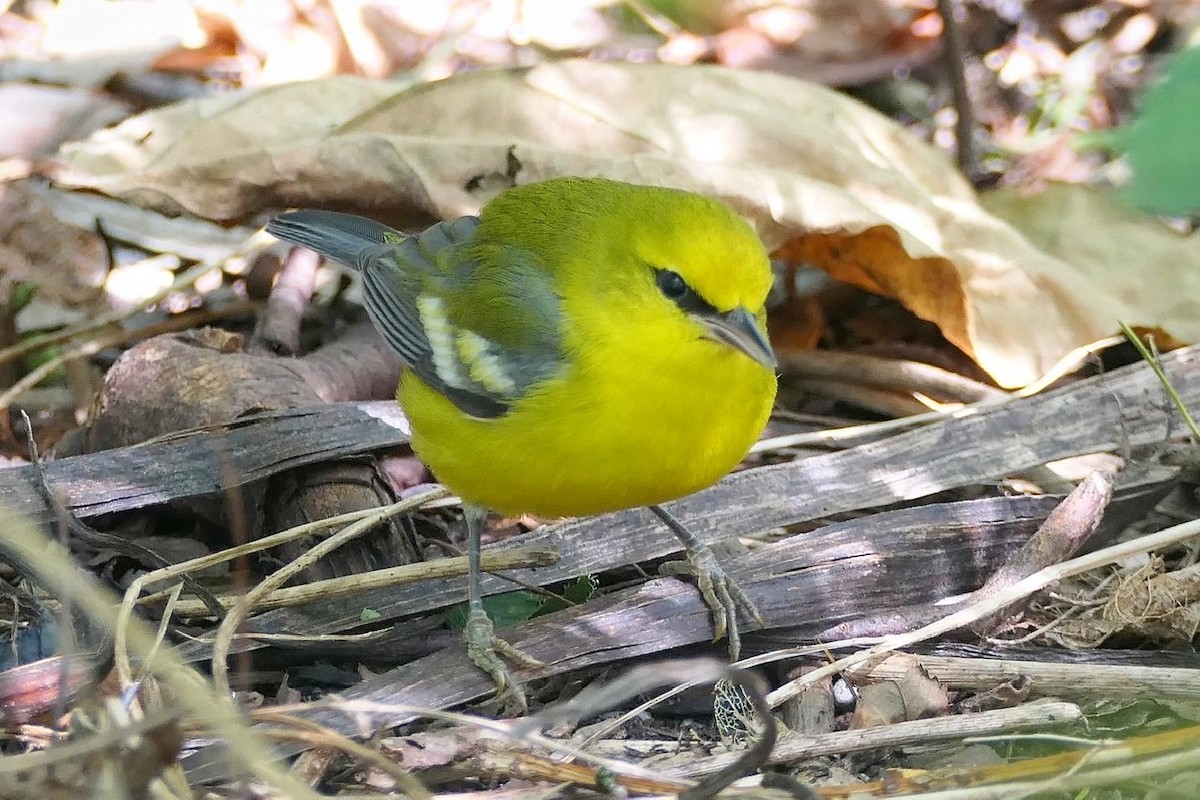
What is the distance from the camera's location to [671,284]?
8.43 feet

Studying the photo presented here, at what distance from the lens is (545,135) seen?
13.7 ft

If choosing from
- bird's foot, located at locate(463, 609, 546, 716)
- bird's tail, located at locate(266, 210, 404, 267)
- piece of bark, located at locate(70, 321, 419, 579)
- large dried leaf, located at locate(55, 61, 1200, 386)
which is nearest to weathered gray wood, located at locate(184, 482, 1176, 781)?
bird's foot, located at locate(463, 609, 546, 716)

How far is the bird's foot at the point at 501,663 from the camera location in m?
2.63

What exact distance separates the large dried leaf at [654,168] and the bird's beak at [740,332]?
139 centimetres

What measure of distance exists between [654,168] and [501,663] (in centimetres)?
198

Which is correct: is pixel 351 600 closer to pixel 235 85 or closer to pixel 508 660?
pixel 508 660

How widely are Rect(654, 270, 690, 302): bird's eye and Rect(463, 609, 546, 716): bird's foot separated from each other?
834 millimetres

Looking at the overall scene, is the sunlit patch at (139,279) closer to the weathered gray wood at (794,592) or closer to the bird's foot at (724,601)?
the weathered gray wood at (794,592)

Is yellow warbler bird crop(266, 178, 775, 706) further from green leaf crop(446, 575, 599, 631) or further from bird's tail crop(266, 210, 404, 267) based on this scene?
bird's tail crop(266, 210, 404, 267)

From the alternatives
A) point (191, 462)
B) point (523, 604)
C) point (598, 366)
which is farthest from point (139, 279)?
point (598, 366)

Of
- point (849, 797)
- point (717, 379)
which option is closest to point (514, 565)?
point (717, 379)

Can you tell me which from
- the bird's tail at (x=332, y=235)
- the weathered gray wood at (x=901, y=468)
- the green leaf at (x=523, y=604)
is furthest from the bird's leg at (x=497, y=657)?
the bird's tail at (x=332, y=235)

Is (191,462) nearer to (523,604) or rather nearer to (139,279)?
(523,604)

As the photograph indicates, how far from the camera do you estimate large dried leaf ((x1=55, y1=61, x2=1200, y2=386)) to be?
3855mm
